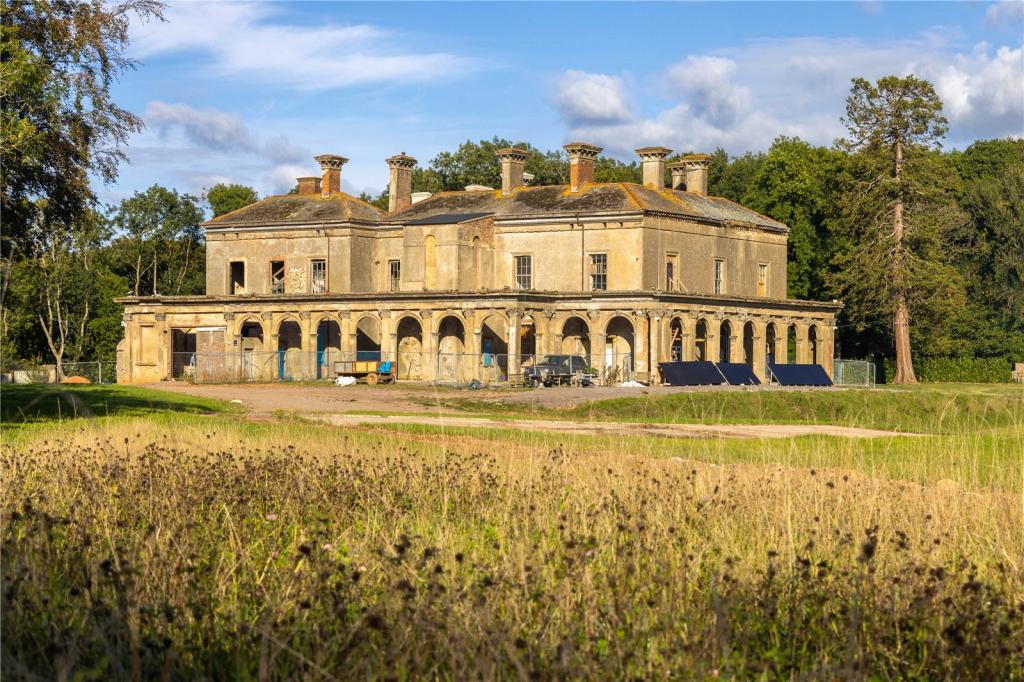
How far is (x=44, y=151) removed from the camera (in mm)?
28828

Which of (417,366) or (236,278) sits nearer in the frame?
(417,366)

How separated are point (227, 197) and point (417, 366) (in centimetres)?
3884

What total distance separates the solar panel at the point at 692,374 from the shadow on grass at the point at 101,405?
23.2 m

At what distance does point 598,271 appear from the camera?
214ft

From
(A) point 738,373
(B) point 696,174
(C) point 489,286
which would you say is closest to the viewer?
(A) point 738,373

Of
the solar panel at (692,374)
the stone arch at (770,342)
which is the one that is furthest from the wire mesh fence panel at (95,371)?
the stone arch at (770,342)

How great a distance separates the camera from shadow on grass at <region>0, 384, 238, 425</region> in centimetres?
2848

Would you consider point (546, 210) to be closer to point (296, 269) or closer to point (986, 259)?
point (296, 269)

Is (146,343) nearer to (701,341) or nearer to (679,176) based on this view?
Answer: (701,341)

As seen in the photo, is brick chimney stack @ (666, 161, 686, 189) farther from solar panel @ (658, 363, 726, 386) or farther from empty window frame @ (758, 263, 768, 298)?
solar panel @ (658, 363, 726, 386)

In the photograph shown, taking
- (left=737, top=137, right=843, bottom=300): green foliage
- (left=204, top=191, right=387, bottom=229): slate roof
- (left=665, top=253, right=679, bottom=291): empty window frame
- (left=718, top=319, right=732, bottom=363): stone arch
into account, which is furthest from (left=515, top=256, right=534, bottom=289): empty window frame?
(left=737, top=137, right=843, bottom=300): green foliage

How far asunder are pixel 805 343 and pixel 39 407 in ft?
152

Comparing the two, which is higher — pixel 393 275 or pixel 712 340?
pixel 393 275

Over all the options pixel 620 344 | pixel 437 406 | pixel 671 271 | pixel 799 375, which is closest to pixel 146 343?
pixel 620 344
